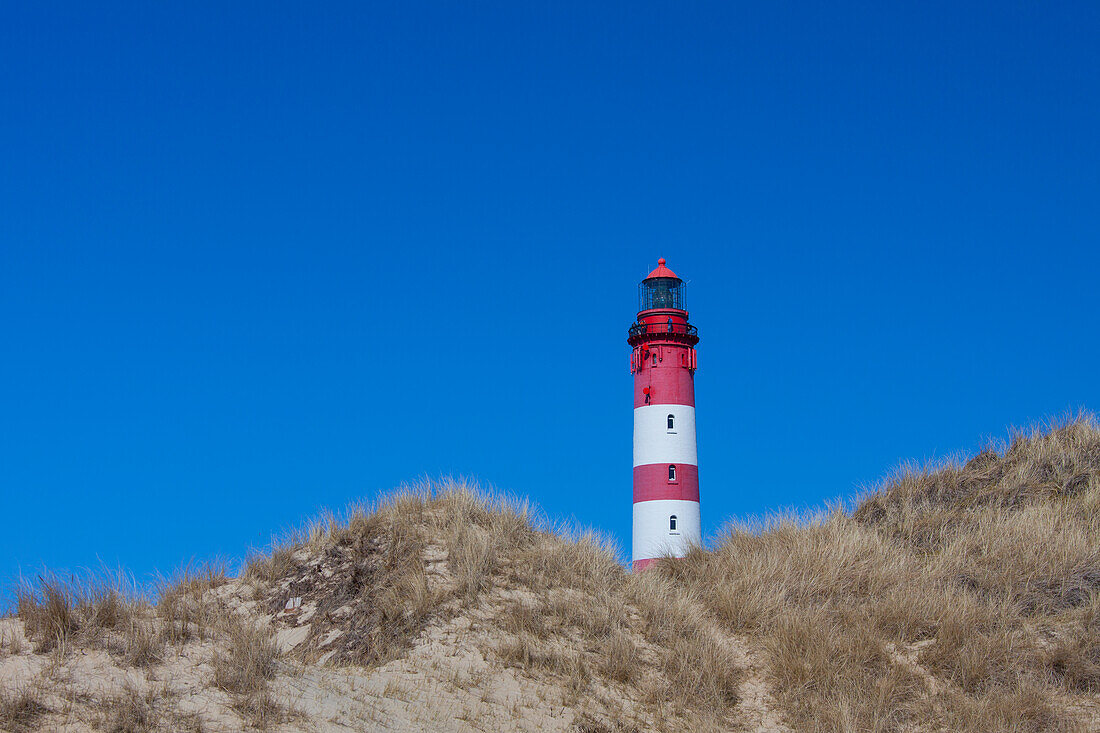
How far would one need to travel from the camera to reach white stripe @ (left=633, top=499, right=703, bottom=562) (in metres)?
27.2

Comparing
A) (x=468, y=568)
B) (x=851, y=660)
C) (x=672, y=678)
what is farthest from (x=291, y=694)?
(x=851, y=660)

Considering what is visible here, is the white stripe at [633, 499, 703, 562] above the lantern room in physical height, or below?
below

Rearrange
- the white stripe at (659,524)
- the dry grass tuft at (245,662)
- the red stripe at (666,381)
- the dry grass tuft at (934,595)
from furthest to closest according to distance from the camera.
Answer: the red stripe at (666,381) → the white stripe at (659,524) → the dry grass tuft at (934,595) → the dry grass tuft at (245,662)

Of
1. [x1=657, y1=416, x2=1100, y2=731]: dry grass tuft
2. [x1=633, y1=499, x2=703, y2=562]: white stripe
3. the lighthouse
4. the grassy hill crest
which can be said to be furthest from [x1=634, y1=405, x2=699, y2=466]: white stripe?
the grassy hill crest

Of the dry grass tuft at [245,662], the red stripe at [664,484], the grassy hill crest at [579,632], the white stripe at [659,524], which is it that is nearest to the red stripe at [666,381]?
the red stripe at [664,484]

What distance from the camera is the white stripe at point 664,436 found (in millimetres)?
28094

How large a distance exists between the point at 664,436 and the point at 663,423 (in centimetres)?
42

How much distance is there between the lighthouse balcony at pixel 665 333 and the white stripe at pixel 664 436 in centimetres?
221

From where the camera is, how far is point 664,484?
2775 cm

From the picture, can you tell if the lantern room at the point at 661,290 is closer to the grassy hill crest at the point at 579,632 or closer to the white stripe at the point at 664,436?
the white stripe at the point at 664,436

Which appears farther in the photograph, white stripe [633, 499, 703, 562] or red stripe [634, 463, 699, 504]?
red stripe [634, 463, 699, 504]

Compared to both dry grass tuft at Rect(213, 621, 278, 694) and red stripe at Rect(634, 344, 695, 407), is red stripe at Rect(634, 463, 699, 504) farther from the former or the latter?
dry grass tuft at Rect(213, 621, 278, 694)

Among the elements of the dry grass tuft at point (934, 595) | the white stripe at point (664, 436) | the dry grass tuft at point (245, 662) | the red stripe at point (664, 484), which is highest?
the white stripe at point (664, 436)

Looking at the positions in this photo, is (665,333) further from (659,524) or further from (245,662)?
(245,662)
